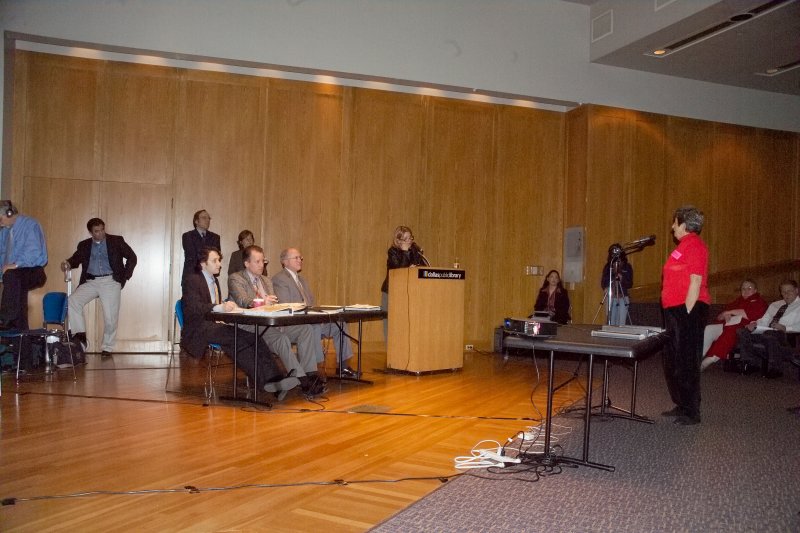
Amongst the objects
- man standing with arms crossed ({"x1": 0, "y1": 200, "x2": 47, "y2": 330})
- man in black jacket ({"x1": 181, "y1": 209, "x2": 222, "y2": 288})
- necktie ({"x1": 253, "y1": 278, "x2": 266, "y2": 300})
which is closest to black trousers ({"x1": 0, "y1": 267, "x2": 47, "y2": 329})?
man standing with arms crossed ({"x1": 0, "y1": 200, "x2": 47, "y2": 330})

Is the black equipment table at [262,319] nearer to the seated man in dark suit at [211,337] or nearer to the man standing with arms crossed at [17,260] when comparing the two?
the seated man in dark suit at [211,337]

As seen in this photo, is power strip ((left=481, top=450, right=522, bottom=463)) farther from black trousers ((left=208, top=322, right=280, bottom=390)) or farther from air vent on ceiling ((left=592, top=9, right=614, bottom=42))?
air vent on ceiling ((left=592, top=9, right=614, bottom=42))

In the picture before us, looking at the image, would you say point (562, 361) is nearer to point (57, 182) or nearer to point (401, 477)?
point (401, 477)

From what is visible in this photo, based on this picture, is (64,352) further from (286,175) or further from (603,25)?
(603,25)

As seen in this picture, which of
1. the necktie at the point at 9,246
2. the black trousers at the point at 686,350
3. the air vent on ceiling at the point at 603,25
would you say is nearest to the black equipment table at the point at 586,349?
the black trousers at the point at 686,350

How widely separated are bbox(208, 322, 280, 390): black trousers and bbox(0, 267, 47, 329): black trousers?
2.31m

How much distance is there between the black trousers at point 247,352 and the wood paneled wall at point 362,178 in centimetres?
341

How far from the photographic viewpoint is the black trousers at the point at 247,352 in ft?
17.1

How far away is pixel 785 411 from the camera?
202 inches

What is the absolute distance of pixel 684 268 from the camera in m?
4.44

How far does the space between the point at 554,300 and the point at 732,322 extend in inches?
88.1

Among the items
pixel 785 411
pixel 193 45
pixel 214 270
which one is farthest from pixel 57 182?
pixel 785 411

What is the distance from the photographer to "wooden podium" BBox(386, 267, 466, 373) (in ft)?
21.8

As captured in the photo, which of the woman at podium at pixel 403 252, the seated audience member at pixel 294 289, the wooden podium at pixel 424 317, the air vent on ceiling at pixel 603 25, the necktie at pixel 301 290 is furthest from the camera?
the air vent on ceiling at pixel 603 25
